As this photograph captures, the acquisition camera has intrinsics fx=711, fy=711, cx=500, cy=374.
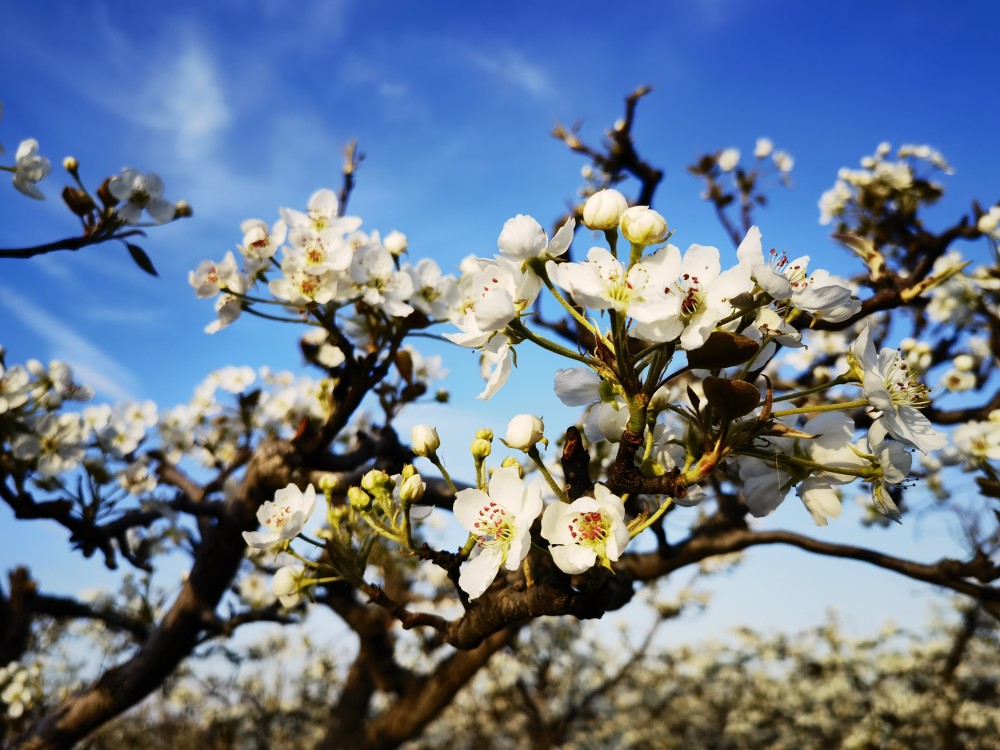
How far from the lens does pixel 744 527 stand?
309cm

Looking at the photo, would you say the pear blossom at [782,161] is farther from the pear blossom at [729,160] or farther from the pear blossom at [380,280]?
the pear blossom at [380,280]

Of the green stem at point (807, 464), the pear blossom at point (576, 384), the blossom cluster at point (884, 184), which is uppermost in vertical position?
the blossom cluster at point (884, 184)

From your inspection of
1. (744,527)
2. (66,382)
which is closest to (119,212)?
(66,382)

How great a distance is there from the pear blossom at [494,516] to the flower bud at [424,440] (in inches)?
6.9

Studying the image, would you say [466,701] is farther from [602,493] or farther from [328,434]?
[602,493]

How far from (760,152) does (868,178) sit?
37.3 inches

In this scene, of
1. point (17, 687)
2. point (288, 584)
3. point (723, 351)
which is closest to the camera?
point (723, 351)

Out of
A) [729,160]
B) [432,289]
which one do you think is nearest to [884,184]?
[729,160]

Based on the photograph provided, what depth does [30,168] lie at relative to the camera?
208 cm

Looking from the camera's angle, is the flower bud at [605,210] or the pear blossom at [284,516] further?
the pear blossom at [284,516]

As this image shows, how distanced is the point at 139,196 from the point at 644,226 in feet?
6.04

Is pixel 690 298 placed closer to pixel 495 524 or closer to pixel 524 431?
pixel 524 431

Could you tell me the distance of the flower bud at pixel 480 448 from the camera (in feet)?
3.80

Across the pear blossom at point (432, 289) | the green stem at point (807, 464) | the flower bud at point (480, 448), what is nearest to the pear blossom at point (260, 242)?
the pear blossom at point (432, 289)
